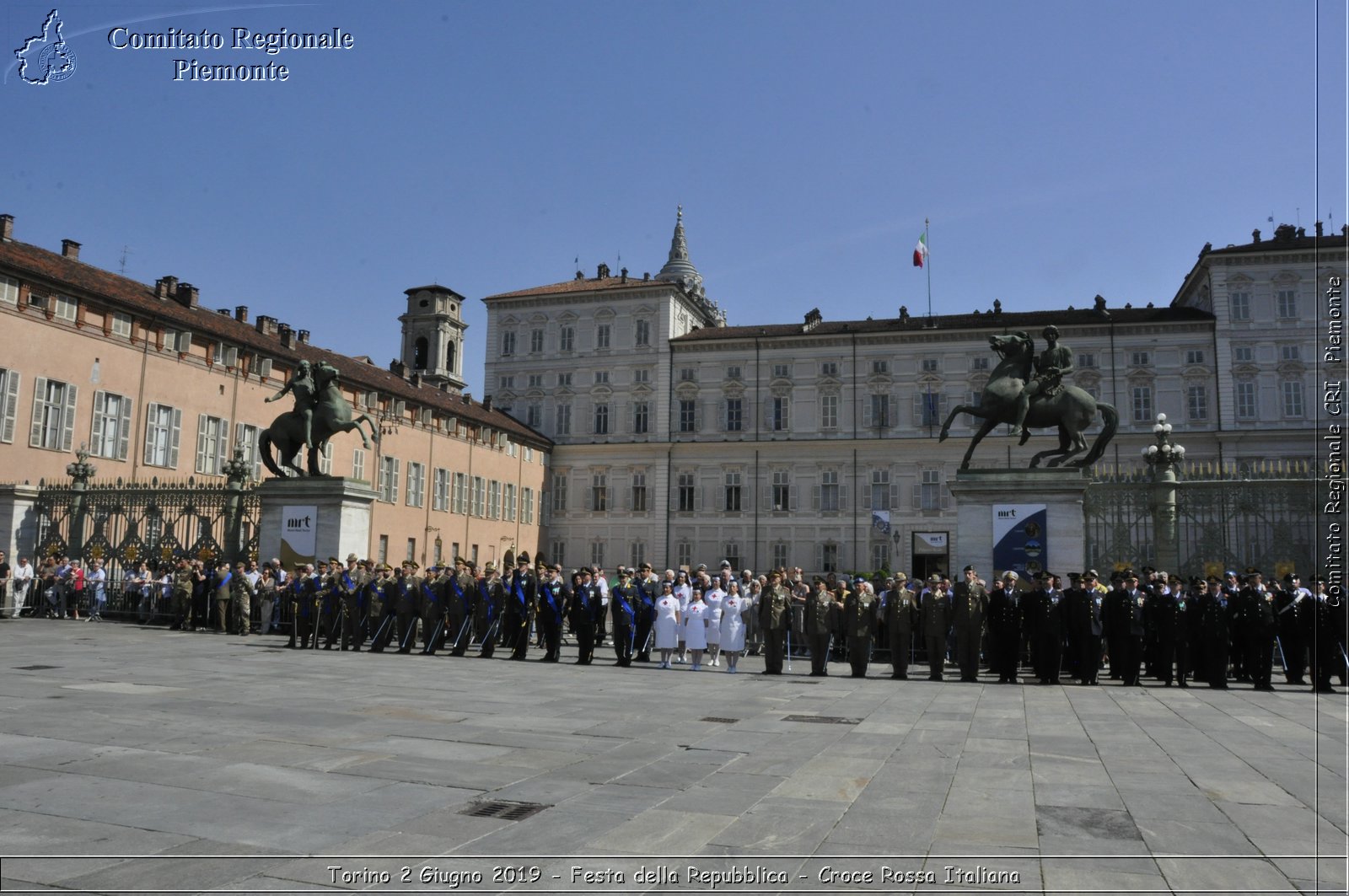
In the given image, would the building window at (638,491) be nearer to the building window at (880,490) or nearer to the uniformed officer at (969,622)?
the building window at (880,490)

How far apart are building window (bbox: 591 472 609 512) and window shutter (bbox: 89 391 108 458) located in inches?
1221

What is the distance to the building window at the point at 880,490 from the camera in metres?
54.1

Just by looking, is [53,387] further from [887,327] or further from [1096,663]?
[887,327]

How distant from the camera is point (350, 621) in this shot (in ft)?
61.5

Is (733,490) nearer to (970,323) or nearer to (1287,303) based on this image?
(970,323)

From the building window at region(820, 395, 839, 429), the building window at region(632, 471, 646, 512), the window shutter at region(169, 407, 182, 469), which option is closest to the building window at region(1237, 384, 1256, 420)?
the building window at region(820, 395, 839, 429)

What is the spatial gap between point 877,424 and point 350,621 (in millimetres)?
40820

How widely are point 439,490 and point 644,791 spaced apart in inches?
1688

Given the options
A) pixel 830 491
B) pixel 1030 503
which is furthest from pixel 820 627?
pixel 830 491

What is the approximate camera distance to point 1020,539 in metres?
17.3

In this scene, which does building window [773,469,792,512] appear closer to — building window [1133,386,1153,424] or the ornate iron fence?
building window [1133,386,1153,424]

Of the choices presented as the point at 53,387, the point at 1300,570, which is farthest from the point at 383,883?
the point at 53,387

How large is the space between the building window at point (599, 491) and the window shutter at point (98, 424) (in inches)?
1221

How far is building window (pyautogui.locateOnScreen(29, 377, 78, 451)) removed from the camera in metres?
29.4
